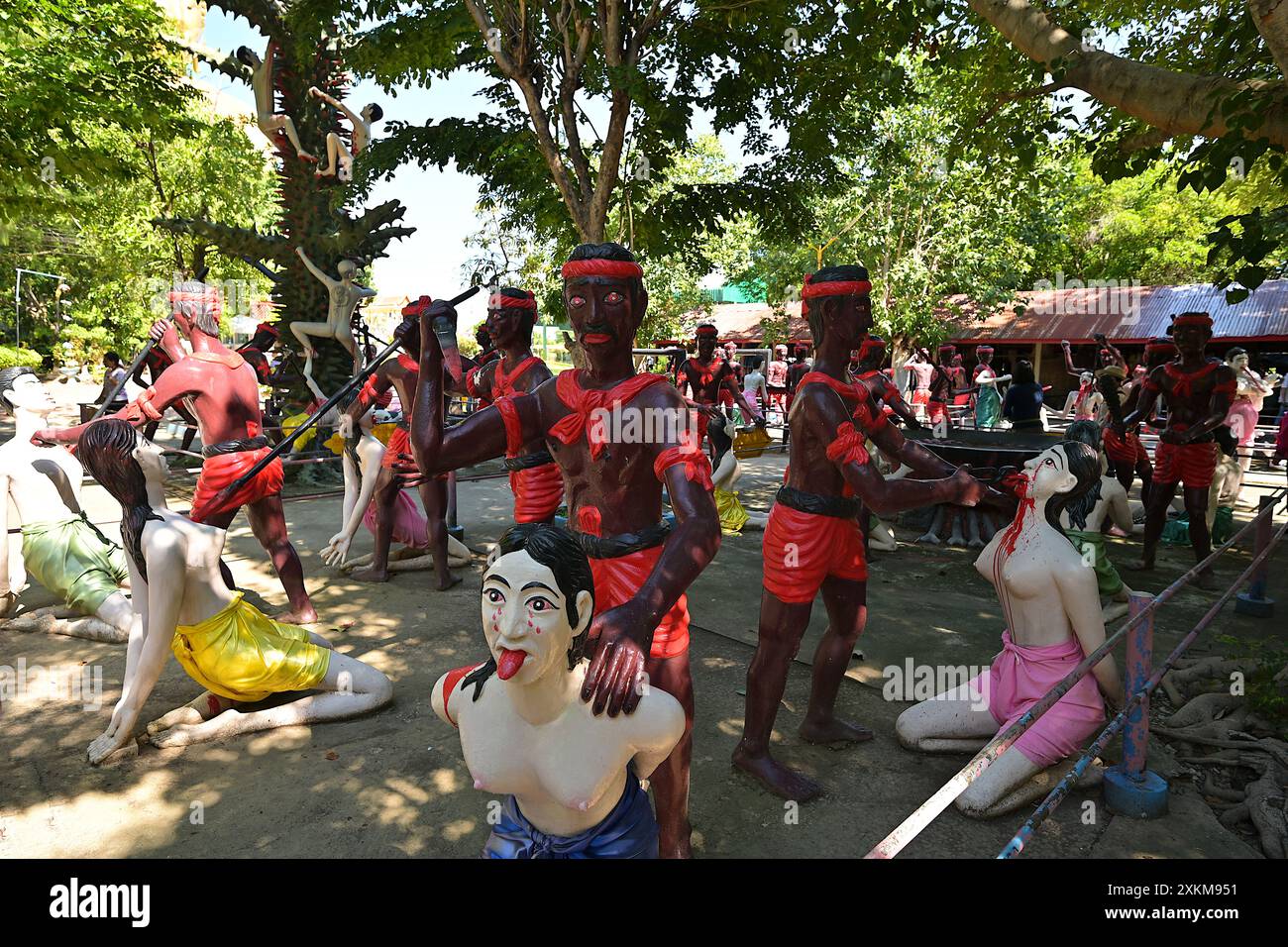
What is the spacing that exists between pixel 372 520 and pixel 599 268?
5766 mm

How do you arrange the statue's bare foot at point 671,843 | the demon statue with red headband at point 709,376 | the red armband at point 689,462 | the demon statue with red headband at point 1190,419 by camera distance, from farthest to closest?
the demon statue with red headband at point 709,376, the demon statue with red headband at point 1190,419, the statue's bare foot at point 671,843, the red armband at point 689,462

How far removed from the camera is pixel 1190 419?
6582 mm

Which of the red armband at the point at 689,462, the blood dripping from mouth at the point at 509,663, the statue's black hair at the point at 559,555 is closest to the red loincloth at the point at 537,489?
the red armband at the point at 689,462

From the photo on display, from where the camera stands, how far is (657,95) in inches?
330

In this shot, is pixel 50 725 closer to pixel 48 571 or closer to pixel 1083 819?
pixel 48 571

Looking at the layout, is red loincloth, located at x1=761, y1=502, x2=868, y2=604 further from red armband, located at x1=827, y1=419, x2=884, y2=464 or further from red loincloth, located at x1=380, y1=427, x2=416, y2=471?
red loincloth, located at x1=380, y1=427, x2=416, y2=471

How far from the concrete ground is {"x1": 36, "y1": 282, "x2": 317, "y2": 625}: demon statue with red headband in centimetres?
107

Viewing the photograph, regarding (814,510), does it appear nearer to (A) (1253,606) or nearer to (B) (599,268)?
(B) (599,268)

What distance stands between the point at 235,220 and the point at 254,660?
69.4 ft

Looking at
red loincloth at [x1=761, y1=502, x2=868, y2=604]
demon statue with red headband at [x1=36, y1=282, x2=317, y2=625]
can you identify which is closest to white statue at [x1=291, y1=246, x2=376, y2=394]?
demon statue with red headband at [x1=36, y1=282, x2=317, y2=625]

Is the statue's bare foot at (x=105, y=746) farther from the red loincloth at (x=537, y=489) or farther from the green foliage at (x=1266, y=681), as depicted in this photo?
the green foliage at (x=1266, y=681)

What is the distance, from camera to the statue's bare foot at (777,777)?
334 centimetres

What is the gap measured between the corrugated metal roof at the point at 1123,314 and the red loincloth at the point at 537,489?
1898cm

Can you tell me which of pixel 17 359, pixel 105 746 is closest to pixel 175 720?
pixel 105 746
